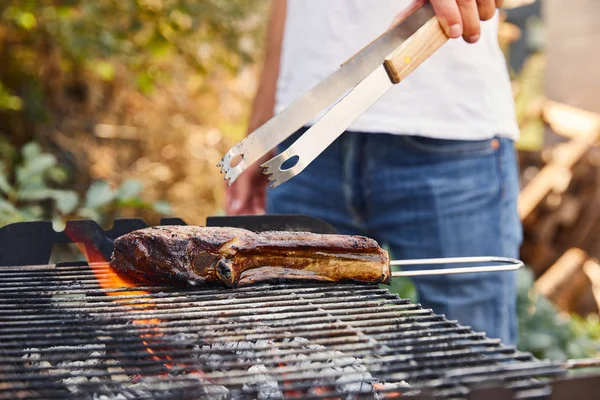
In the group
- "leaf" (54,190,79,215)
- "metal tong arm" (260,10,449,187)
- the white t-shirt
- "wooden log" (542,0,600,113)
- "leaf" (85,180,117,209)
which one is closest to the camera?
"metal tong arm" (260,10,449,187)

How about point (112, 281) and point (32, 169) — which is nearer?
point (112, 281)

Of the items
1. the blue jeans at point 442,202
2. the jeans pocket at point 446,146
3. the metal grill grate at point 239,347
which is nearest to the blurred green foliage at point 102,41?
the blue jeans at point 442,202

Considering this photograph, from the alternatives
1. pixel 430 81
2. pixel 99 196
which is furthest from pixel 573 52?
pixel 99 196

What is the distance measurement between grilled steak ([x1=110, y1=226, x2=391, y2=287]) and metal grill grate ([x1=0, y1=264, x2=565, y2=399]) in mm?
65

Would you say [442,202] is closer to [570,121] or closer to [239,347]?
[239,347]

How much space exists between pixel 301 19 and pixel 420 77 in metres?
0.58

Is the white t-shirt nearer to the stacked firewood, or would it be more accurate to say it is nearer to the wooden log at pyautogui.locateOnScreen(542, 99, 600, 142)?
the stacked firewood

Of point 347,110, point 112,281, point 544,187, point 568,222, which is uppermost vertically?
point 544,187

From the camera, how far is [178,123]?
7141 mm

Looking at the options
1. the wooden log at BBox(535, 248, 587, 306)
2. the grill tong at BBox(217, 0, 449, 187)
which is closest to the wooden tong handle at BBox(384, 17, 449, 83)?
the grill tong at BBox(217, 0, 449, 187)

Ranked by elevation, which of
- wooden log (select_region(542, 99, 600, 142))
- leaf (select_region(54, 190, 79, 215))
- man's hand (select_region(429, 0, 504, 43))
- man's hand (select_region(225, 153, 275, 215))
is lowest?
man's hand (select_region(429, 0, 504, 43))

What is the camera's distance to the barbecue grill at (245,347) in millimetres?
1139

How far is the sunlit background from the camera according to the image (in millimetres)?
4289

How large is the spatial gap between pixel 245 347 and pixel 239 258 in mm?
427
